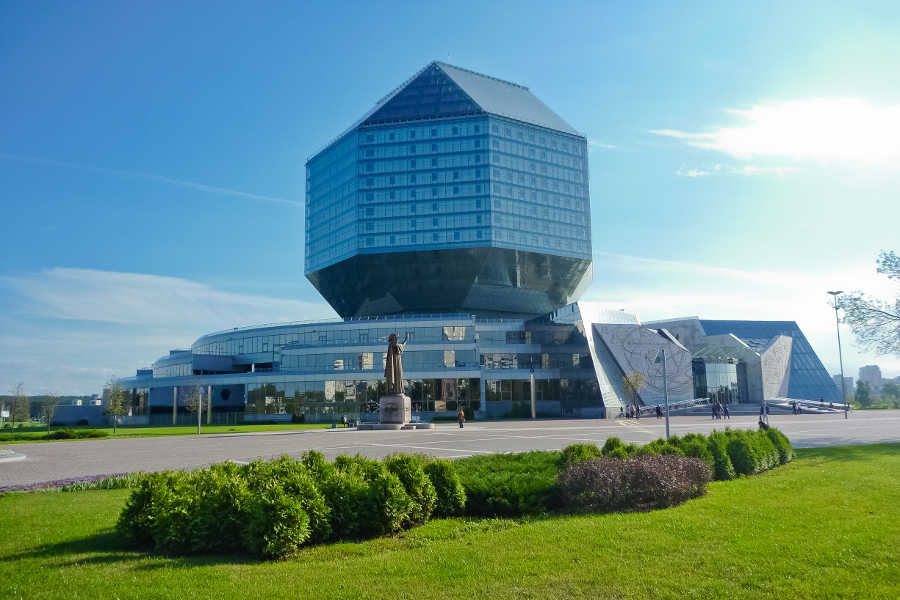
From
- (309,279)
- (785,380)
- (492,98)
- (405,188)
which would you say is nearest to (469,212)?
(405,188)

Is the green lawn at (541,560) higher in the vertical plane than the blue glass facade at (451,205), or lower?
lower

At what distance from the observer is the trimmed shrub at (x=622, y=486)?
13.1m

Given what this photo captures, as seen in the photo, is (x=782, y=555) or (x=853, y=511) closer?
(x=782, y=555)

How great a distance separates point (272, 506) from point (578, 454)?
26.4 feet

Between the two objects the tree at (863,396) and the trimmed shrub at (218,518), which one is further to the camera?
the tree at (863,396)

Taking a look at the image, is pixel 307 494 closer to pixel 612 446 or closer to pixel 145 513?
pixel 145 513

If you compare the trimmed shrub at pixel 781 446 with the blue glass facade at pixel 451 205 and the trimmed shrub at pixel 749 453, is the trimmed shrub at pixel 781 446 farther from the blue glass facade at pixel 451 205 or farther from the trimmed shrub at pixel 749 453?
the blue glass facade at pixel 451 205

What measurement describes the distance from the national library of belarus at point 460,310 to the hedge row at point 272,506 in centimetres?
6698

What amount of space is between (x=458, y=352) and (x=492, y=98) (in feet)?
163

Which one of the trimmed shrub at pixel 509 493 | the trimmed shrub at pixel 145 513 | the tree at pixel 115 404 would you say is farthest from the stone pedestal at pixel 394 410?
the trimmed shrub at pixel 145 513

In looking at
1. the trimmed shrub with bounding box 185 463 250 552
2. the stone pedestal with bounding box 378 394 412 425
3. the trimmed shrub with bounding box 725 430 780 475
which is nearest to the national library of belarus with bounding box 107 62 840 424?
the stone pedestal with bounding box 378 394 412 425

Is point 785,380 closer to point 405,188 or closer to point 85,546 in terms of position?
point 405,188

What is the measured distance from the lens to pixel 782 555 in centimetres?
938

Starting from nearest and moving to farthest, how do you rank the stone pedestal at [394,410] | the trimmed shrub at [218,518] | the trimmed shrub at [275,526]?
1. the trimmed shrub at [275,526]
2. the trimmed shrub at [218,518]
3. the stone pedestal at [394,410]
